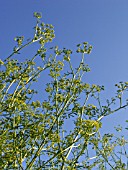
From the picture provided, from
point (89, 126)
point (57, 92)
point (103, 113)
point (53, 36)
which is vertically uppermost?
point (53, 36)

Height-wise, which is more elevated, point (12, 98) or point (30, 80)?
point (30, 80)

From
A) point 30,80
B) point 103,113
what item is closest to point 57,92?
point 30,80

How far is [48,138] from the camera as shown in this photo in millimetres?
9656

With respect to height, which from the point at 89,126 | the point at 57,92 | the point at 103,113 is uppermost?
the point at 57,92

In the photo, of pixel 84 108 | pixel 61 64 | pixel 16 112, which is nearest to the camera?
pixel 16 112

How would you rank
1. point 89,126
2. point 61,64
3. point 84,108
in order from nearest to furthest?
1. point 89,126
2. point 84,108
3. point 61,64

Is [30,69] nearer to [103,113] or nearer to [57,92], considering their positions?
[57,92]

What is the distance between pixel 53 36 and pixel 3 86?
8.97ft

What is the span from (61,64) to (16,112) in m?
2.54

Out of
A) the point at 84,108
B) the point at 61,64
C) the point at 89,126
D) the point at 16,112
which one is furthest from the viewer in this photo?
the point at 61,64

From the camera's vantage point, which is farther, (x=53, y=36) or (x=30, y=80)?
(x=53, y=36)

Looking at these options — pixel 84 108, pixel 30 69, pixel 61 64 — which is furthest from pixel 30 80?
pixel 84 108

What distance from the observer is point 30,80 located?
10891 millimetres

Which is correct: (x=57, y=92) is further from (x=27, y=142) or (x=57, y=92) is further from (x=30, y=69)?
(x=27, y=142)
